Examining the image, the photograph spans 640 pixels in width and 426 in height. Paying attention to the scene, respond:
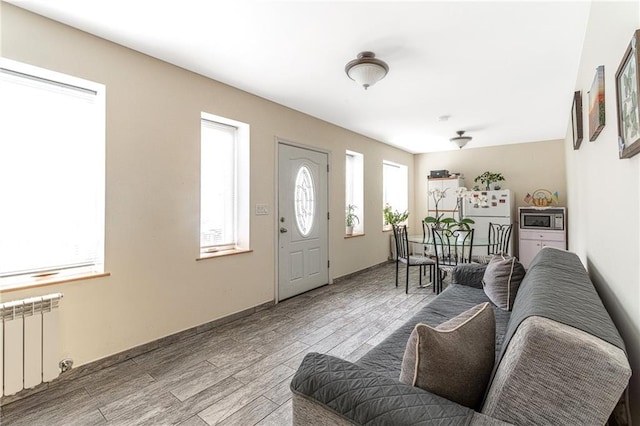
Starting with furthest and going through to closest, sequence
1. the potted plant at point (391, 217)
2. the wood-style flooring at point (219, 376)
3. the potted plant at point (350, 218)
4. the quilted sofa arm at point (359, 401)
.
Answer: the potted plant at point (391, 217), the potted plant at point (350, 218), the wood-style flooring at point (219, 376), the quilted sofa arm at point (359, 401)

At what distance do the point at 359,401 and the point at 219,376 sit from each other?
1641mm

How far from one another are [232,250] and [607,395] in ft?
10.4

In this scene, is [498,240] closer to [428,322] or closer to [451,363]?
[428,322]

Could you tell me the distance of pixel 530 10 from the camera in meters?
2.00

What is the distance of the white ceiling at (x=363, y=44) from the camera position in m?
1.99

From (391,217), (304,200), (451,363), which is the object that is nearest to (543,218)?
(391,217)

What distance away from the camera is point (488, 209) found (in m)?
5.84

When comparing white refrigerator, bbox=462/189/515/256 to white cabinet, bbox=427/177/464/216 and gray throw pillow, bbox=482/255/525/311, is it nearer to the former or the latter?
white cabinet, bbox=427/177/464/216

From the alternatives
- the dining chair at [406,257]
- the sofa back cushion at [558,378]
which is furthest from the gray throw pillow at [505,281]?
the dining chair at [406,257]

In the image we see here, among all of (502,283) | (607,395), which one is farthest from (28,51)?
(502,283)

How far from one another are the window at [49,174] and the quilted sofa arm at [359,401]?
7.00 feet

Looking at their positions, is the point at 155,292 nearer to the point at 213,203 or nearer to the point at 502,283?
the point at 213,203

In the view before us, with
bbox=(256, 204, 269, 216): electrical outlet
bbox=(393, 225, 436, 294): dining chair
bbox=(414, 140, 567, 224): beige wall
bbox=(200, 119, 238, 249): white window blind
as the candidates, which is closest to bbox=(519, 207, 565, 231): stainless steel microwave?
bbox=(414, 140, 567, 224): beige wall

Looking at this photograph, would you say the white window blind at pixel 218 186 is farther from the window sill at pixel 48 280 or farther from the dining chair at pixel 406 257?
the dining chair at pixel 406 257
